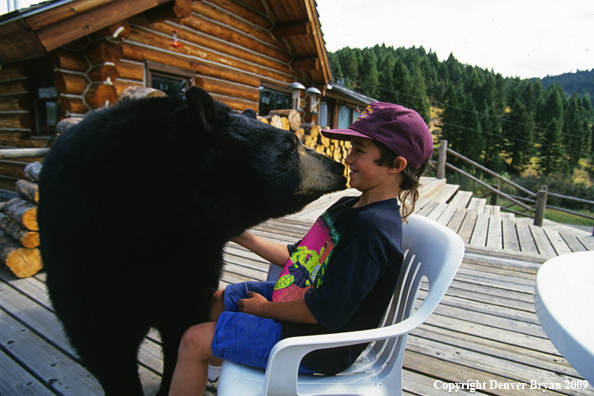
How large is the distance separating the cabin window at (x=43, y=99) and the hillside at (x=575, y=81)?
427 feet

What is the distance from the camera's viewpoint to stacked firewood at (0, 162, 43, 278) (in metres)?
2.48

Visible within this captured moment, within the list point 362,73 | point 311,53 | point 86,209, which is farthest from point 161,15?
point 362,73

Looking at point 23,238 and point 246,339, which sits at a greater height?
point 246,339

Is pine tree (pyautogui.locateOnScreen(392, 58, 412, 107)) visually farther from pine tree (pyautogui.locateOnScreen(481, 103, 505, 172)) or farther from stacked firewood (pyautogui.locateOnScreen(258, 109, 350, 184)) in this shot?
stacked firewood (pyautogui.locateOnScreen(258, 109, 350, 184))

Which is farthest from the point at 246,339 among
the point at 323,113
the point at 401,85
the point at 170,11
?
Answer: the point at 401,85

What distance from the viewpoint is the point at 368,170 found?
46.5 inches

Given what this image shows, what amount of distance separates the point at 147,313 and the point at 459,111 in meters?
45.9

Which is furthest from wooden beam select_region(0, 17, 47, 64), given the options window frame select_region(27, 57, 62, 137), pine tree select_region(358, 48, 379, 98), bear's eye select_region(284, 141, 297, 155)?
pine tree select_region(358, 48, 379, 98)

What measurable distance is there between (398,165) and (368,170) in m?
0.11

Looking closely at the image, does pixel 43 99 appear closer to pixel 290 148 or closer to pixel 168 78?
pixel 168 78

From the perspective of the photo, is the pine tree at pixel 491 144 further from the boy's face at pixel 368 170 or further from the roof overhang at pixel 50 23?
the boy's face at pixel 368 170

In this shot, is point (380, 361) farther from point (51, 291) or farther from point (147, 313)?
point (51, 291)

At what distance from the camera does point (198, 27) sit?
18.2 ft

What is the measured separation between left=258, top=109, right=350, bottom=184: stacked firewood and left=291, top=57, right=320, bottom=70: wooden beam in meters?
1.92
